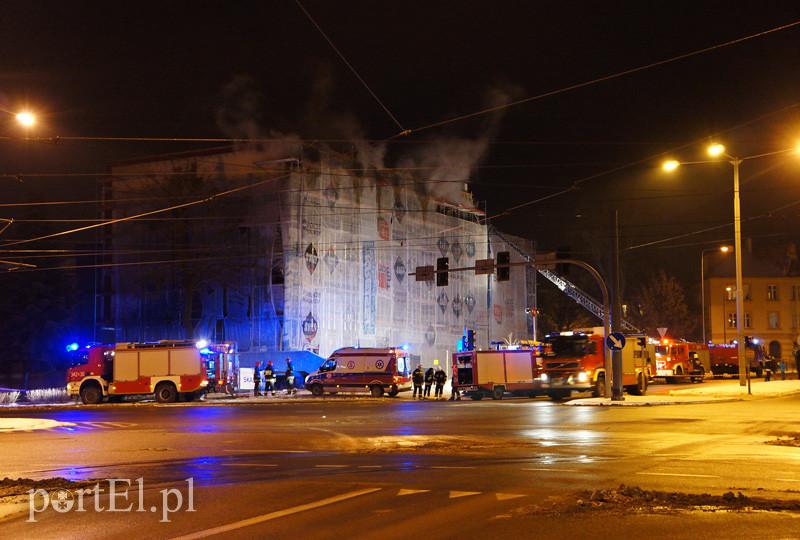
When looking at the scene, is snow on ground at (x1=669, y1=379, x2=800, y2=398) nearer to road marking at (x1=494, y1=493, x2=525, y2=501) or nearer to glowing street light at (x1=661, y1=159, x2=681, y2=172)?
glowing street light at (x1=661, y1=159, x2=681, y2=172)

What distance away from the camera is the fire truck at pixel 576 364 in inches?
1342

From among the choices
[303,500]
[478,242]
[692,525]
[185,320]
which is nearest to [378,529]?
[303,500]

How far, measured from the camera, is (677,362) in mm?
49719

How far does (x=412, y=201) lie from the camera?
59.0 meters

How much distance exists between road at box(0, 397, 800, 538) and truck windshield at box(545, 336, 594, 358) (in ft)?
32.1

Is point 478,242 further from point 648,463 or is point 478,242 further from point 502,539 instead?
point 502,539

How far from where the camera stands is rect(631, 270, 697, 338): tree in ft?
254

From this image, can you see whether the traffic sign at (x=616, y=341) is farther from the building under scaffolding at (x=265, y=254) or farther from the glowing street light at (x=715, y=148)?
the building under scaffolding at (x=265, y=254)

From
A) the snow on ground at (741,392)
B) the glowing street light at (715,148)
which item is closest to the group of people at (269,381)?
the snow on ground at (741,392)

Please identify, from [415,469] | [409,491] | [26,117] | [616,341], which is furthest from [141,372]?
[409,491]

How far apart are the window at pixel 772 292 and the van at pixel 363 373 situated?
198 ft

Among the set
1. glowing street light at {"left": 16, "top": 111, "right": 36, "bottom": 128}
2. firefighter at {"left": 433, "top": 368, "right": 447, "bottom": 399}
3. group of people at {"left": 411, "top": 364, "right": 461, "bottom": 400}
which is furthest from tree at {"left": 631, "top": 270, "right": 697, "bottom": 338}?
glowing street light at {"left": 16, "top": 111, "right": 36, "bottom": 128}

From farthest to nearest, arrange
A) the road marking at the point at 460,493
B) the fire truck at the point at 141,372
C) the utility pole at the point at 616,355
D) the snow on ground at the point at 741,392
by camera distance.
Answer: the fire truck at the point at 141,372
the snow on ground at the point at 741,392
the utility pole at the point at 616,355
the road marking at the point at 460,493

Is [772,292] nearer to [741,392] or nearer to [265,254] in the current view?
[741,392]
